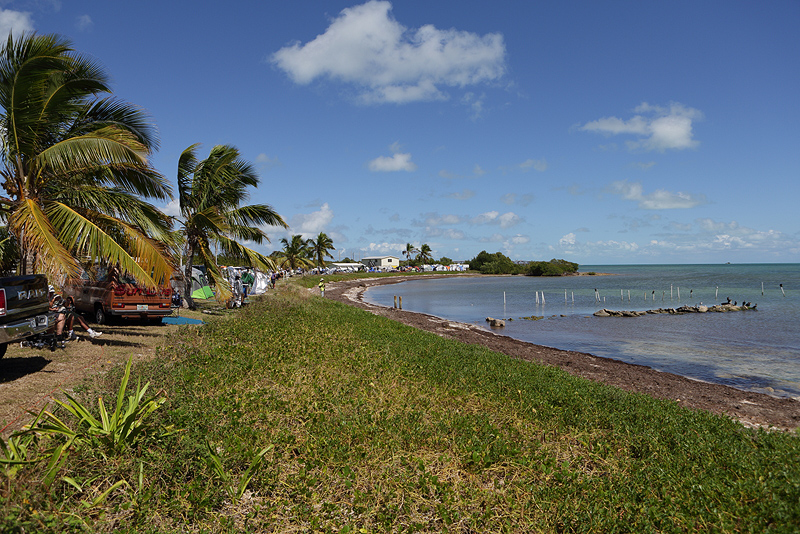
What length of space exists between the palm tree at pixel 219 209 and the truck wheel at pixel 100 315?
14.0 ft

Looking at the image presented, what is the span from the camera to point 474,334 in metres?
23.2

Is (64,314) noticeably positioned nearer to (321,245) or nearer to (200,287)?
(200,287)

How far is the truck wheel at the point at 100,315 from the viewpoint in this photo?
13.7m

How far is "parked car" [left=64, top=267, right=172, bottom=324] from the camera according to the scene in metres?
13.2

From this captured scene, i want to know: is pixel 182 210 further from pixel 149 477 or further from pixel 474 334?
pixel 149 477

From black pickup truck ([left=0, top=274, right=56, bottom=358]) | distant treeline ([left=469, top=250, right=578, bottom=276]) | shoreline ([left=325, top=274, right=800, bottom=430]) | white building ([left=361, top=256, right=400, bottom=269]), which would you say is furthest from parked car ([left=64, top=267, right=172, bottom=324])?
white building ([left=361, top=256, right=400, bottom=269])

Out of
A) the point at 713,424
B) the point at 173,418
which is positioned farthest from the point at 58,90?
the point at 713,424

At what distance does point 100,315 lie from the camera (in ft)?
45.0

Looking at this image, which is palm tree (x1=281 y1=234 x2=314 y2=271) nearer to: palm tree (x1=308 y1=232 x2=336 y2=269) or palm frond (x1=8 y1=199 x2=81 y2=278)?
palm tree (x1=308 y1=232 x2=336 y2=269)

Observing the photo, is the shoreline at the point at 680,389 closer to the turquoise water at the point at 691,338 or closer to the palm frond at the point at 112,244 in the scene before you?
the turquoise water at the point at 691,338

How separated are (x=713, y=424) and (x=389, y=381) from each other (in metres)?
4.93

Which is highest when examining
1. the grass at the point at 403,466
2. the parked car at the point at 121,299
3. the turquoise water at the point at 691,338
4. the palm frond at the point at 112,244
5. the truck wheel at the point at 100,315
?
the palm frond at the point at 112,244

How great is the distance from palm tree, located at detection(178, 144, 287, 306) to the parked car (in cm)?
392

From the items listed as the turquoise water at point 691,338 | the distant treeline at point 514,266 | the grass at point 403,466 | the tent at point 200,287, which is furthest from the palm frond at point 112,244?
the distant treeline at point 514,266
